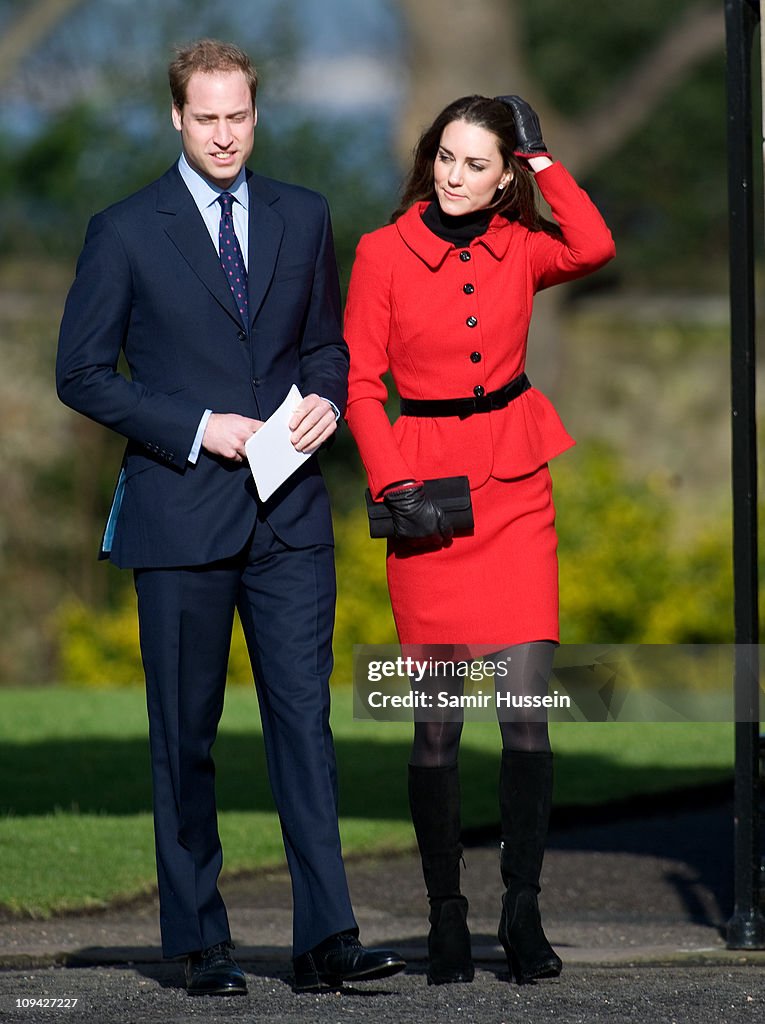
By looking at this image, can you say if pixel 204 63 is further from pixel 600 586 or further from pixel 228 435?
pixel 600 586

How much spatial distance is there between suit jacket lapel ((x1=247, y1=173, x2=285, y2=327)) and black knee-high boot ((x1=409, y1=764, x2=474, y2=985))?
4.10 feet

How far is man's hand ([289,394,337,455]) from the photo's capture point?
4480mm

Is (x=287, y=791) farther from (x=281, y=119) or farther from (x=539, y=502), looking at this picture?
(x=281, y=119)

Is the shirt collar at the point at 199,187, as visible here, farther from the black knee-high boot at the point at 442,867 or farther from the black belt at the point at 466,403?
the black knee-high boot at the point at 442,867

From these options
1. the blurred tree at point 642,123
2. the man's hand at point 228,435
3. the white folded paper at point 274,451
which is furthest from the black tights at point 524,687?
the blurred tree at point 642,123

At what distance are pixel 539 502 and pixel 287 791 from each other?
0.96 metres

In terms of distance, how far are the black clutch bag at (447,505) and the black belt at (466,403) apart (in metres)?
0.17

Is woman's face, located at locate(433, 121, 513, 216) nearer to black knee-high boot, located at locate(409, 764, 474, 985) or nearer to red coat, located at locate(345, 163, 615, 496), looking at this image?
red coat, located at locate(345, 163, 615, 496)

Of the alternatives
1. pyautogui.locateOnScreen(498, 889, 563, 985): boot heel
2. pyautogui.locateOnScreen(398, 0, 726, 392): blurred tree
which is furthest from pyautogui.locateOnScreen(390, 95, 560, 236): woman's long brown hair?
pyautogui.locateOnScreen(398, 0, 726, 392): blurred tree

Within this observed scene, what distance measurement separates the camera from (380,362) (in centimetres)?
479

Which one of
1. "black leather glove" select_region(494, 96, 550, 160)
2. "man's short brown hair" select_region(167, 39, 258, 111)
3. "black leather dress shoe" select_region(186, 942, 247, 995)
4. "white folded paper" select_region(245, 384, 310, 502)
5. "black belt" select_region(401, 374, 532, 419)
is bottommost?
"black leather dress shoe" select_region(186, 942, 247, 995)

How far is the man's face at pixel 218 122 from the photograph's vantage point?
4457mm

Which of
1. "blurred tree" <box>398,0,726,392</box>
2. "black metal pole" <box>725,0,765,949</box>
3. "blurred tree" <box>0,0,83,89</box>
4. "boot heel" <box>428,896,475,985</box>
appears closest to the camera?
"boot heel" <box>428,896,475,985</box>

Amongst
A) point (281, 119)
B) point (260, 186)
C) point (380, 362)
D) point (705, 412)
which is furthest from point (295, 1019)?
point (281, 119)
